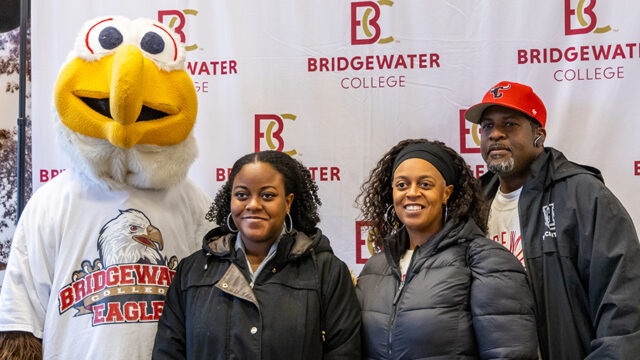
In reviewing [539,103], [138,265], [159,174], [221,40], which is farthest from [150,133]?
[539,103]

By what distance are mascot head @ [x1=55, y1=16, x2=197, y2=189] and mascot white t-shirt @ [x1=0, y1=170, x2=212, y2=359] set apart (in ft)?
0.36

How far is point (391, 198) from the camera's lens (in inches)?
85.4

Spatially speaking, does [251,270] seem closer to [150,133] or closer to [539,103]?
[150,133]

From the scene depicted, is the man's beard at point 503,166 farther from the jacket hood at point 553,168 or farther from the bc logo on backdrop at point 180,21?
the bc logo on backdrop at point 180,21

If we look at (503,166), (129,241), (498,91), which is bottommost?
(129,241)

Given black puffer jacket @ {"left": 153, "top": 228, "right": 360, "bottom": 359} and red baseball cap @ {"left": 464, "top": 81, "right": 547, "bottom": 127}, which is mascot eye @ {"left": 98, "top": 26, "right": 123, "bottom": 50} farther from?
red baseball cap @ {"left": 464, "top": 81, "right": 547, "bottom": 127}

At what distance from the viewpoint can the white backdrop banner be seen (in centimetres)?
263

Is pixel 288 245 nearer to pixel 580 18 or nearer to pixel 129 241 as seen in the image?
pixel 129 241

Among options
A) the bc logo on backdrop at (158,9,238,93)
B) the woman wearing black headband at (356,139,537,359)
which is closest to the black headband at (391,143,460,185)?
the woman wearing black headband at (356,139,537,359)

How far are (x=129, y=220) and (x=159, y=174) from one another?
19cm

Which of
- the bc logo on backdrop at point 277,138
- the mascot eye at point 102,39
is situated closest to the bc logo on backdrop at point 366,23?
the bc logo on backdrop at point 277,138

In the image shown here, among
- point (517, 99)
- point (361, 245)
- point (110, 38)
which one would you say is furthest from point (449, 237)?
point (110, 38)

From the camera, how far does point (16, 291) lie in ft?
6.92

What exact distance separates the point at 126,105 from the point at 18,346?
862 millimetres
